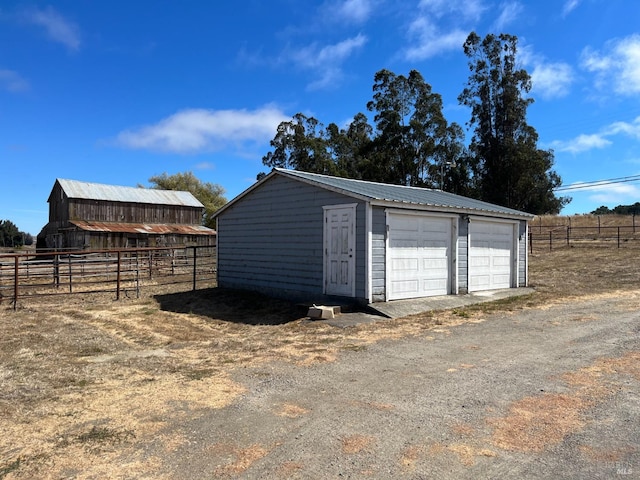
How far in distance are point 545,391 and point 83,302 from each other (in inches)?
475

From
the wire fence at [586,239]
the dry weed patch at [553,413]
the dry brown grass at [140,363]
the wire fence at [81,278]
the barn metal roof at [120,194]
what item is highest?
the barn metal roof at [120,194]

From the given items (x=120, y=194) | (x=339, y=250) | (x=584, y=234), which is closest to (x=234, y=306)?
(x=339, y=250)

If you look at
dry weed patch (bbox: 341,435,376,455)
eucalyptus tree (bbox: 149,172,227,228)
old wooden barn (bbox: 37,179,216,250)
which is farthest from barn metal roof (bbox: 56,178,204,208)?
dry weed patch (bbox: 341,435,376,455)

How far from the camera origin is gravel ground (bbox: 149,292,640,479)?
338cm

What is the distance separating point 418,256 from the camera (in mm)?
11711

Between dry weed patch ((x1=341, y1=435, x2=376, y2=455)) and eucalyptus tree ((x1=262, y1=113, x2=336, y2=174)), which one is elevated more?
eucalyptus tree ((x1=262, y1=113, x2=336, y2=174))

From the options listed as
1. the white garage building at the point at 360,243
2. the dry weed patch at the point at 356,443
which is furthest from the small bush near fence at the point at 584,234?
the dry weed patch at the point at 356,443

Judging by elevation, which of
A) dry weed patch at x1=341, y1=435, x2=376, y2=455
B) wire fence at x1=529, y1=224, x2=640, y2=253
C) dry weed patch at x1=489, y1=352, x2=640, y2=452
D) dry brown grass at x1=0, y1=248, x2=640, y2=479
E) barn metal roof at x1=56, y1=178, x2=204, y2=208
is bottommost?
dry brown grass at x1=0, y1=248, x2=640, y2=479

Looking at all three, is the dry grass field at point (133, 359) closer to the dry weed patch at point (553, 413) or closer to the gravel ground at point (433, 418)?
the gravel ground at point (433, 418)

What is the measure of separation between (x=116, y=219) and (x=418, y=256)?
107 ft

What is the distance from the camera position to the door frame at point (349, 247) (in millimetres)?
10781

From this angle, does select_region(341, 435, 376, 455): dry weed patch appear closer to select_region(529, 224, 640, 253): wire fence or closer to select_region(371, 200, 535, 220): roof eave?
select_region(371, 200, 535, 220): roof eave

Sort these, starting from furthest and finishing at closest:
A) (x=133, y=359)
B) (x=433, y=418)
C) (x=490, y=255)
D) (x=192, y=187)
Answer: (x=192, y=187) → (x=490, y=255) → (x=133, y=359) → (x=433, y=418)

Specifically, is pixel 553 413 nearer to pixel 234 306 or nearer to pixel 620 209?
pixel 234 306
